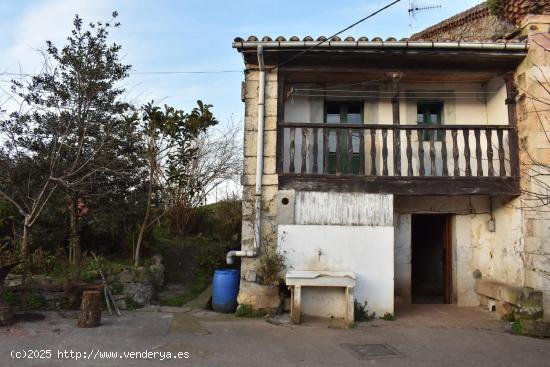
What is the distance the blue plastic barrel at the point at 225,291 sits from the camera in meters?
8.34

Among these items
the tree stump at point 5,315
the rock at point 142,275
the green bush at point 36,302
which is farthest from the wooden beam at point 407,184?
the tree stump at point 5,315

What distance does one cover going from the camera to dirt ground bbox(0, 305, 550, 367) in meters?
5.45

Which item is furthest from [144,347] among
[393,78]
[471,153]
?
[471,153]

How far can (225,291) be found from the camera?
329 inches

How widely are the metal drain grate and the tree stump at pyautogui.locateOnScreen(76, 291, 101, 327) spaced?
388 centimetres

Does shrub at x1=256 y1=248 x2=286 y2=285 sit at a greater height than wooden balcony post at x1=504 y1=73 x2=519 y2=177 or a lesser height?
lesser

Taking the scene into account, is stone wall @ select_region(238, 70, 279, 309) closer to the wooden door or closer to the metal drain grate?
the metal drain grate

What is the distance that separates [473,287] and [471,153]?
2872 mm

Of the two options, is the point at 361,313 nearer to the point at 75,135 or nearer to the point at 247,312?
the point at 247,312

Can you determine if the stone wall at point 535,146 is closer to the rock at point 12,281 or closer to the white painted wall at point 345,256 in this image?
the white painted wall at point 345,256

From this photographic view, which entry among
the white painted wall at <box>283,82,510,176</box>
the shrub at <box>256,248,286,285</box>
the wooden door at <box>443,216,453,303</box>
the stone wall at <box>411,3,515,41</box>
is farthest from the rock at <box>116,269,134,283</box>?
the stone wall at <box>411,3,515,41</box>

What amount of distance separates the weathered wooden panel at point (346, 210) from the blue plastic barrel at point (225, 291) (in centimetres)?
173

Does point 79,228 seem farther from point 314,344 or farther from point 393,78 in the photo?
point 393,78

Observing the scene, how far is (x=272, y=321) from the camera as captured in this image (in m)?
7.48
